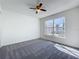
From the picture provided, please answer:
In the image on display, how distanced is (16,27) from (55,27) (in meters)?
2.82

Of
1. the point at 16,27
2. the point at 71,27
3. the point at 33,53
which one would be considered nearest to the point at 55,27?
the point at 71,27

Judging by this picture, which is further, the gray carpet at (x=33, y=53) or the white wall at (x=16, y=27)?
the white wall at (x=16, y=27)

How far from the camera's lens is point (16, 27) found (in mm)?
5293

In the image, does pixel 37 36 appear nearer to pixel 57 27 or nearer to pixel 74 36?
pixel 57 27

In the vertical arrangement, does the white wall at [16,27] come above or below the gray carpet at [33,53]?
above

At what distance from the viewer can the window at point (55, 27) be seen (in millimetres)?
4882

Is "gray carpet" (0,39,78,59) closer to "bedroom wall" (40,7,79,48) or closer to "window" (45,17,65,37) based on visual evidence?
"bedroom wall" (40,7,79,48)

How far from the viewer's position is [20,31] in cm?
551

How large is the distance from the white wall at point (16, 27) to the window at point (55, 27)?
41.9 inches

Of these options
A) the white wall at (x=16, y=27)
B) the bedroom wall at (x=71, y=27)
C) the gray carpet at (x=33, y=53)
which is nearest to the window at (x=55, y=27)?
the bedroom wall at (x=71, y=27)

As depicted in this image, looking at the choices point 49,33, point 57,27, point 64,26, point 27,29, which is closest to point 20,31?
point 27,29

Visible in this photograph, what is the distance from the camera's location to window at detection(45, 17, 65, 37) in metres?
4.88

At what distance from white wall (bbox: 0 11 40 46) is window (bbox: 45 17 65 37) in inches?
41.9

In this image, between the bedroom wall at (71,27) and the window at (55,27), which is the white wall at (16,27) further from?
the bedroom wall at (71,27)
